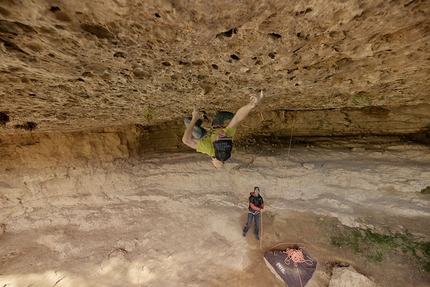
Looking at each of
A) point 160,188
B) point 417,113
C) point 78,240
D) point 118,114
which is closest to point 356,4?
point 118,114

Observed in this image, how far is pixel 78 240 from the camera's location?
16.1ft

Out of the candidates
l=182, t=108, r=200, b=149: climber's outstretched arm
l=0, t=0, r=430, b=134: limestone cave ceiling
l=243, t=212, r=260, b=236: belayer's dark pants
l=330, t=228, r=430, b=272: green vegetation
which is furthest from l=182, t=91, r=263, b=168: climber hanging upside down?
l=330, t=228, r=430, b=272: green vegetation

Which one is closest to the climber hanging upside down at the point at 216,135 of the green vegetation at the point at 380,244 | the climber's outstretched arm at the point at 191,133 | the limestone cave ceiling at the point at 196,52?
the climber's outstretched arm at the point at 191,133

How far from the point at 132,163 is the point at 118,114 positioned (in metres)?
1.91

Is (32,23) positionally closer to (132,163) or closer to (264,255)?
(132,163)

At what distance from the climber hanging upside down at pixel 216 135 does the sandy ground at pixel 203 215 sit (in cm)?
154

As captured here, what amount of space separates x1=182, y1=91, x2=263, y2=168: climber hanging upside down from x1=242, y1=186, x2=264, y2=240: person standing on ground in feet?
3.68

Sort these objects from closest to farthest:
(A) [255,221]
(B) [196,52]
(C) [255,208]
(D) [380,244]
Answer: (B) [196,52] → (D) [380,244] → (C) [255,208] → (A) [255,221]

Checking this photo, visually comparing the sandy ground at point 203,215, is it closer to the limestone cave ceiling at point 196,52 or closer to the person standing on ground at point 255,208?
the person standing on ground at point 255,208

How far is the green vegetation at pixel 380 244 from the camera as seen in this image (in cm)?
368

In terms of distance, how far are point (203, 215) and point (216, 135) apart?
2.34 m

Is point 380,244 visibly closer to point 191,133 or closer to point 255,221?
point 255,221

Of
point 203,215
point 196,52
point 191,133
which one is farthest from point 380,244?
point 196,52

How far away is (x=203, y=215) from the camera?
16.4 ft
